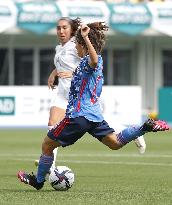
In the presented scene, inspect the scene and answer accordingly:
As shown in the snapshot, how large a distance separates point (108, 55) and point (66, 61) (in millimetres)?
30527

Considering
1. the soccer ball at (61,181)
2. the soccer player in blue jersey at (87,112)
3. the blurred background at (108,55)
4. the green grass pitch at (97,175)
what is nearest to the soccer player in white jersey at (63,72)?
the green grass pitch at (97,175)

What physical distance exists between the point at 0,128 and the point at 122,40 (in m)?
12.9

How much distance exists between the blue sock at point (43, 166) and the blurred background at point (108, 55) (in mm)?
21278

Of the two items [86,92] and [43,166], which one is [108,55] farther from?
[86,92]

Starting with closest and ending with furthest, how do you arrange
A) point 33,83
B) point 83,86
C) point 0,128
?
point 83,86 → point 0,128 → point 33,83

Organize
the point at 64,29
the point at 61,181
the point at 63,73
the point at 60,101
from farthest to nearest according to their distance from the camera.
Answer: the point at 63,73 → the point at 60,101 → the point at 64,29 → the point at 61,181

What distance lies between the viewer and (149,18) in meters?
40.3

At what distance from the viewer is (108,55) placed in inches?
1752

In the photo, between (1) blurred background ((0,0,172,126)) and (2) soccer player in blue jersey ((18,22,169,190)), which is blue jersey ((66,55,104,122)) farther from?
(1) blurred background ((0,0,172,126))

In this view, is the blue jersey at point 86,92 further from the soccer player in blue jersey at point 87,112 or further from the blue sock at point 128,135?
the blue sock at point 128,135

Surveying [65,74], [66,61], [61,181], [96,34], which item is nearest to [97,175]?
[65,74]

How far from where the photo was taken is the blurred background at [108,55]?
109 ft

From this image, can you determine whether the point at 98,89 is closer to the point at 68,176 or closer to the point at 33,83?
the point at 68,176

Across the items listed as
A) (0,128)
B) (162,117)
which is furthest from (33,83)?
(0,128)
